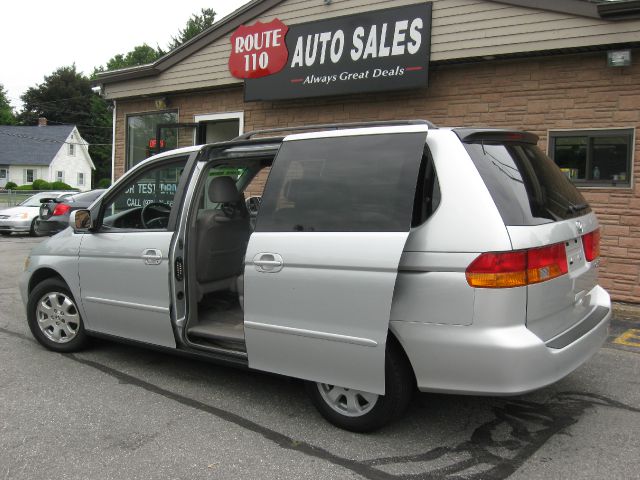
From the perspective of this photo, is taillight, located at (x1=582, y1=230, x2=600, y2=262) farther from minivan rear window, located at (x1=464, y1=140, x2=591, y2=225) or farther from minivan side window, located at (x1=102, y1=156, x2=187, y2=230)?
minivan side window, located at (x1=102, y1=156, x2=187, y2=230)

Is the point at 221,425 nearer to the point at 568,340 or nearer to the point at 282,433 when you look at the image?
the point at 282,433

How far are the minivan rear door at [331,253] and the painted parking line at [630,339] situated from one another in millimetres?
3606

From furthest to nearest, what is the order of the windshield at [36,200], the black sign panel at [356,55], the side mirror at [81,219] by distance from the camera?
the windshield at [36,200] → the black sign panel at [356,55] → the side mirror at [81,219]

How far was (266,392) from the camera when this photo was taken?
4230 millimetres

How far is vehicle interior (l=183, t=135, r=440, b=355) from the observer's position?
13.6 ft

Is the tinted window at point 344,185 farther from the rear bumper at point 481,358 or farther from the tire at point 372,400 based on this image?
the tire at point 372,400

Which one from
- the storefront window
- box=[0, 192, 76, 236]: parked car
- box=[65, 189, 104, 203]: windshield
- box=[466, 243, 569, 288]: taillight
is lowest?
box=[0, 192, 76, 236]: parked car

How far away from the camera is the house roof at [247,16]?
6816 millimetres

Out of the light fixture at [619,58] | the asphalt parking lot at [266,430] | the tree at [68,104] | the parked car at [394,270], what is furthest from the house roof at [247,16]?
the tree at [68,104]

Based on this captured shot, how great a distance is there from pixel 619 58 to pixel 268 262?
18.7 ft

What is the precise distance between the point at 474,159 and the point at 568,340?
1.16 m

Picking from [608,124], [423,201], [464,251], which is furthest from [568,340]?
[608,124]

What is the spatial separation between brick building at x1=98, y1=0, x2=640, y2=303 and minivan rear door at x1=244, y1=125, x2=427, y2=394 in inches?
198

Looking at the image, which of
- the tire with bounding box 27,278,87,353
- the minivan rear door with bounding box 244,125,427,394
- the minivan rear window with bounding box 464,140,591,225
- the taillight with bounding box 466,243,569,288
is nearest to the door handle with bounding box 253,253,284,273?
the minivan rear door with bounding box 244,125,427,394
